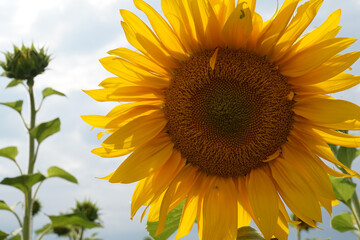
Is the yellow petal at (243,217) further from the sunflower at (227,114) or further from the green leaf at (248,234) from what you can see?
the green leaf at (248,234)

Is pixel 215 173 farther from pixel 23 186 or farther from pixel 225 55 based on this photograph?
pixel 23 186

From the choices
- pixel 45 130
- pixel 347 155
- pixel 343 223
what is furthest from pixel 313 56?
pixel 45 130

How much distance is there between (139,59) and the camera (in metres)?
2.09

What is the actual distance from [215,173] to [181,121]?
0.36 metres

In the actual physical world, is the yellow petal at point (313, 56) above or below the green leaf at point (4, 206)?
above

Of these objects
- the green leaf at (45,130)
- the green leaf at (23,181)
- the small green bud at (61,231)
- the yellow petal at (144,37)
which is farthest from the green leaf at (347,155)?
the small green bud at (61,231)

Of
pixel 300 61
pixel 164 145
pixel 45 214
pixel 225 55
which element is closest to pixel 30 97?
pixel 45 214

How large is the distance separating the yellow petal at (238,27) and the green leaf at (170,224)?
3.21 feet

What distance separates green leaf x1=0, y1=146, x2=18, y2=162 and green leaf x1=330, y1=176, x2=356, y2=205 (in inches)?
132

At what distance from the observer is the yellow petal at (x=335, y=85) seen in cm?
196

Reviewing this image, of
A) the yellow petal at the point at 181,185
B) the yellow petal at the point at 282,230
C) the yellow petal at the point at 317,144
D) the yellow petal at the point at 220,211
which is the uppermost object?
the yellow petal at the point at 317,144

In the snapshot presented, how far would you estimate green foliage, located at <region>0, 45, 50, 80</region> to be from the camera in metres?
4.39

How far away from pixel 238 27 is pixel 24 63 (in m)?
3.21

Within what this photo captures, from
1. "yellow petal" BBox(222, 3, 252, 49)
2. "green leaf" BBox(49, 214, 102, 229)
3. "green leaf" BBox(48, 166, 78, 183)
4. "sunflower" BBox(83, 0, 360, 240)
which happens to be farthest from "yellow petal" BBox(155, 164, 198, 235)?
"green leaf" BBox(48, 166, 78, 183)
